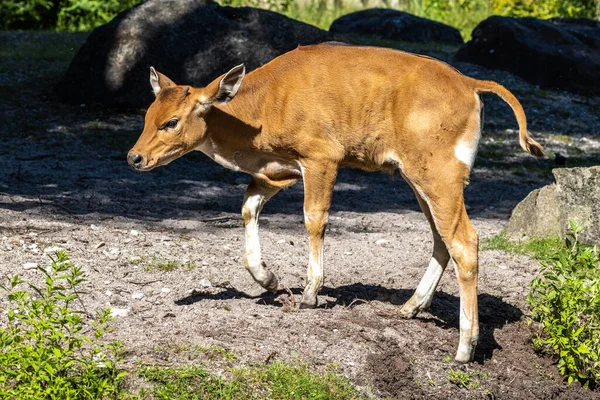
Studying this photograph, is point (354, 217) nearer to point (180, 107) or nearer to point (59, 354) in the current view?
point (180, 107)

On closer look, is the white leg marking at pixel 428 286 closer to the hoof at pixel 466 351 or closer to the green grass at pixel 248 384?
the hoof at pixel 466 351

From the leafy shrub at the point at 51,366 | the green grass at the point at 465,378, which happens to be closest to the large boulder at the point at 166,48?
the green grass at the point at 465,378

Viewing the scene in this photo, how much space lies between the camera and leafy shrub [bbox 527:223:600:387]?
615 cm

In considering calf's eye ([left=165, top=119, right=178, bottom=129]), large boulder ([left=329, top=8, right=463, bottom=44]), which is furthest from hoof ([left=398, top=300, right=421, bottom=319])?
large boulder ([left=329, top=8, right=463, bottom=44])

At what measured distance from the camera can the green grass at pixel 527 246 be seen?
827 centimetres

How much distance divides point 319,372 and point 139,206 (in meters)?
4.34

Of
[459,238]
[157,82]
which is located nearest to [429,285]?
[459,238]

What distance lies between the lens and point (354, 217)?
977cm

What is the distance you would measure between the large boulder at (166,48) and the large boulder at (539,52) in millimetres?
3880

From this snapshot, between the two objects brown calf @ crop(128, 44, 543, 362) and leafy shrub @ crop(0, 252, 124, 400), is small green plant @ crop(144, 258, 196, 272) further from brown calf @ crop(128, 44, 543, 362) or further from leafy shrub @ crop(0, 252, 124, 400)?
leafy shrub @ crop(0, 252, 124, 400)

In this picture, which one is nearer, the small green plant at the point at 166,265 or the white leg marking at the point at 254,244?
the white leg marking at the point at 254,244

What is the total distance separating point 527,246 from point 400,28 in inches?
437

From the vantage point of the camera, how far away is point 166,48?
43.2 feet

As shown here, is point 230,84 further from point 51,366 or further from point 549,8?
point 549,8
